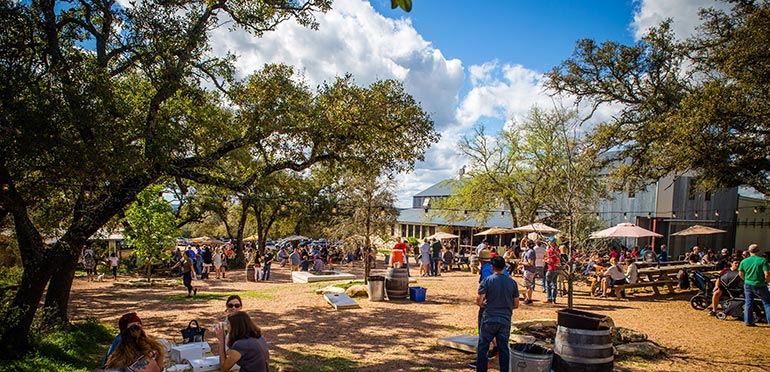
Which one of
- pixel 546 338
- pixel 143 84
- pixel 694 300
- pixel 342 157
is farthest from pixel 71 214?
pixel 694 300

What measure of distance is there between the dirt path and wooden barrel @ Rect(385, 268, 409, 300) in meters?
0.53

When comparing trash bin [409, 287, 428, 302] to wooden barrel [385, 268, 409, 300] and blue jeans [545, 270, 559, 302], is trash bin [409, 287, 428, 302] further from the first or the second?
blue jeans [545, 270, 559, 302]

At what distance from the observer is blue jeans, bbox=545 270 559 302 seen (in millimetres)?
12023

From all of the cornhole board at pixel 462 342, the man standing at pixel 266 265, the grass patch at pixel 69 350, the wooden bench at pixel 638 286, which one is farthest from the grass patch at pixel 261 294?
the wooden bench at pixel 638 286

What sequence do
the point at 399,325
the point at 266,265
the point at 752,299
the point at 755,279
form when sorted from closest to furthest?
the point at 755,279, the point at 752,299, the point at 399,325, the point at 266,265

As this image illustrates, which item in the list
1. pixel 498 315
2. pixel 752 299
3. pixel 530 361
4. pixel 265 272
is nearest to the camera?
pixel 530 361

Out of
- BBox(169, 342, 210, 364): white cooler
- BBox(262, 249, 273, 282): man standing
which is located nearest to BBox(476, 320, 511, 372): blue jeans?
BBox(169, 342, 210, 364): white cooler

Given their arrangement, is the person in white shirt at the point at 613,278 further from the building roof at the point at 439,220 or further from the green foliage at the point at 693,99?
the building roof at the point at 439,220

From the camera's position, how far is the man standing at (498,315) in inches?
234

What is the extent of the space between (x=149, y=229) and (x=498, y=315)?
60.1 feet

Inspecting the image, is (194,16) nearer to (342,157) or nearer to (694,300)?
(342,157)

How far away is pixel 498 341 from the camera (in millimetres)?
6020

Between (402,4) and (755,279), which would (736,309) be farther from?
(402,4)

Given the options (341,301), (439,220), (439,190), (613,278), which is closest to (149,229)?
(341,301)
